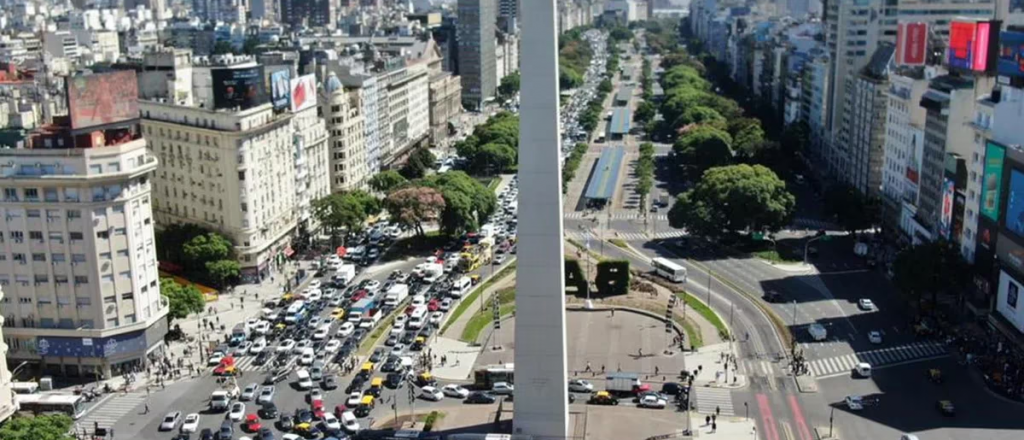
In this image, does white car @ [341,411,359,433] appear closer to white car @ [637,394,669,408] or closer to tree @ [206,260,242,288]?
white car @ [637,394,669,408]

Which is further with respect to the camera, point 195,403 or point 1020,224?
point 1020,224

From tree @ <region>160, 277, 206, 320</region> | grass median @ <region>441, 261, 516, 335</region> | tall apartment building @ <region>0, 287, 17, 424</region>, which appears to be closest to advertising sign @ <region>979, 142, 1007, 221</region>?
grass median @ <region>441, 261, 516, 335</region>

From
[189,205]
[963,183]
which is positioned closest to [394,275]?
[189,205]

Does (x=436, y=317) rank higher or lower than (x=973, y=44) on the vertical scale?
lower

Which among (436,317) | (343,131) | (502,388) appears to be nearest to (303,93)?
(343,131)

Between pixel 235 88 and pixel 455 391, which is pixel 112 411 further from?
pixel 235 88

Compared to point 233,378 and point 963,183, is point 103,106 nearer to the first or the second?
point 233,378
